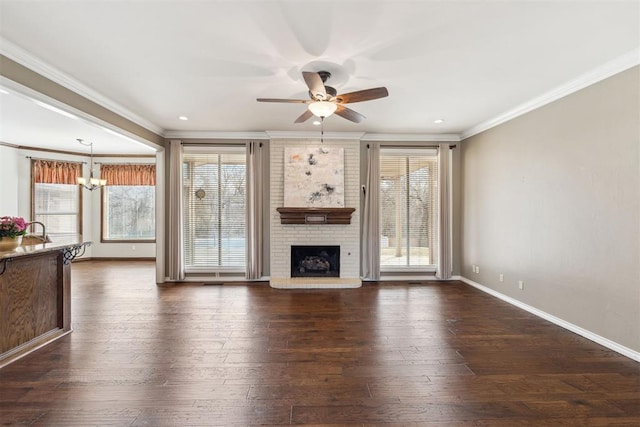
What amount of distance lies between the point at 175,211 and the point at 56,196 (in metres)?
4.24

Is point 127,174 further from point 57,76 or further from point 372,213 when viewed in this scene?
point 372,213

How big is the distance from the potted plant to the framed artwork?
3.40m

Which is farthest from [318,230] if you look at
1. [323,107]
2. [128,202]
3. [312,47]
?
[128,202]

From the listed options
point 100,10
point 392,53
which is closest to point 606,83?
point 392,53

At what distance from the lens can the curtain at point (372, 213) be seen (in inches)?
215

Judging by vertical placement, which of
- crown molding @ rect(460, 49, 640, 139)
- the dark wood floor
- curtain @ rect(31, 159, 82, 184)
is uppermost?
crown molding @ rect(460, 49, 640, 139)

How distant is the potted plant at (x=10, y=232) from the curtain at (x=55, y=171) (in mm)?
5409

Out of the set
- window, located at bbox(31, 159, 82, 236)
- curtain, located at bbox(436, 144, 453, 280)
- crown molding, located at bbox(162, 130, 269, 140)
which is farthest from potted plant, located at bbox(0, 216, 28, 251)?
curtain, located at bbox(436, 144, 453, 280)

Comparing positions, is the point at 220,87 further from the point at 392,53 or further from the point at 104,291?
the point at 104,291

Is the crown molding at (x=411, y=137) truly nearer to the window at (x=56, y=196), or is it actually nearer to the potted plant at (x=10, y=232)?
the potted plant at (x=10, y=232)

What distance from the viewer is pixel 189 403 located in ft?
6.70

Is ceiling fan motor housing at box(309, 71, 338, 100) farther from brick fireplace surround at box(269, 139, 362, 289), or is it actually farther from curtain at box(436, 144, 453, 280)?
curtain at box(436, 144, 453, 280)

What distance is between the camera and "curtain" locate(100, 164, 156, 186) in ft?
24.8

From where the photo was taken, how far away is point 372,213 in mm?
5449
